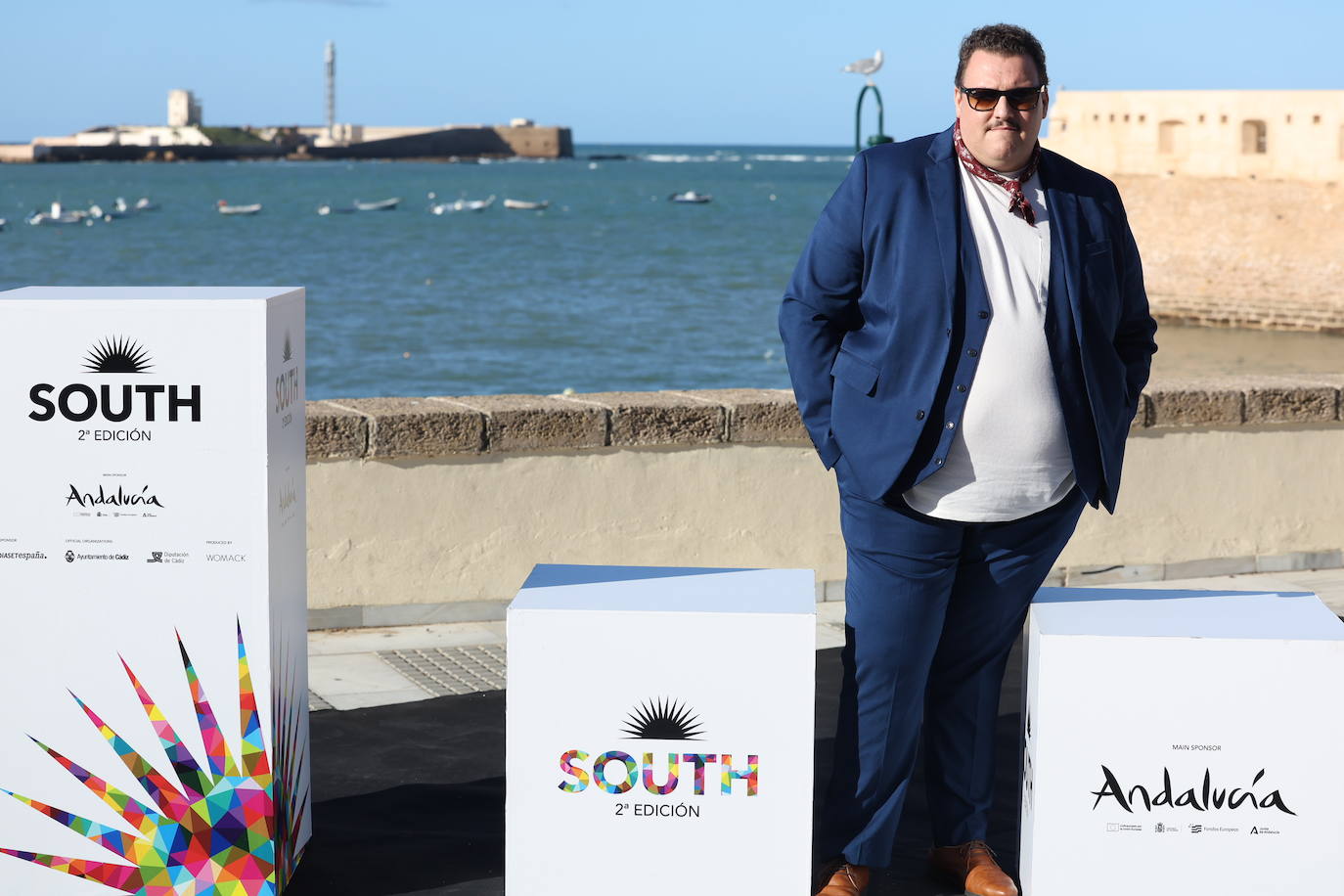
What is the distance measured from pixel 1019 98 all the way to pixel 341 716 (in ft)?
8.91

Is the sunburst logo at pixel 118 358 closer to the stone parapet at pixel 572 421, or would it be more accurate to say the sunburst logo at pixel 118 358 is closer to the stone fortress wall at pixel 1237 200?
the stone parapet at pixel 572 421

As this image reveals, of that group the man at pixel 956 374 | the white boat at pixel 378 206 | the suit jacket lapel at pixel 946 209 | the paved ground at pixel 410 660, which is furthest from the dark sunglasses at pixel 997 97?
the white boat at pixel 378 206

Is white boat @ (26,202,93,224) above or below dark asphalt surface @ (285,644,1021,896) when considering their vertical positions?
above

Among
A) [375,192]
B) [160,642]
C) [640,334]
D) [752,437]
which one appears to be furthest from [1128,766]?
[375,192]

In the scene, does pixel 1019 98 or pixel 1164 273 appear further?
pixel 1164 273

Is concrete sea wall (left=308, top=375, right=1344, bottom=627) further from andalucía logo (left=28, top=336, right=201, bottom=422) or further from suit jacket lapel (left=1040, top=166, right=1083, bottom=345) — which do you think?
suit jacket lapel (left=1040, top=166, right=1083, bottom=345)

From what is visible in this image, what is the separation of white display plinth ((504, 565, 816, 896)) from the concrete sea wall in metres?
2.53

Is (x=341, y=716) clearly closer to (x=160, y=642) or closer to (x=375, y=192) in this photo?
(x=160, y=642)

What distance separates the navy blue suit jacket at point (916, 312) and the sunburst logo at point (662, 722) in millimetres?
577

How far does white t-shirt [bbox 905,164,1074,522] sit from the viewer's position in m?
3.38

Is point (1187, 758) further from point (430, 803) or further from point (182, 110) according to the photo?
point (182, 110)

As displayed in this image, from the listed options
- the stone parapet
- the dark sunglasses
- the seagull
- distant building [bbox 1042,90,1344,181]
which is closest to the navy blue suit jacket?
the dark sunglasses

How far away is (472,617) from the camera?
605 cm

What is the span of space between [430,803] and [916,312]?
1.82 metres
